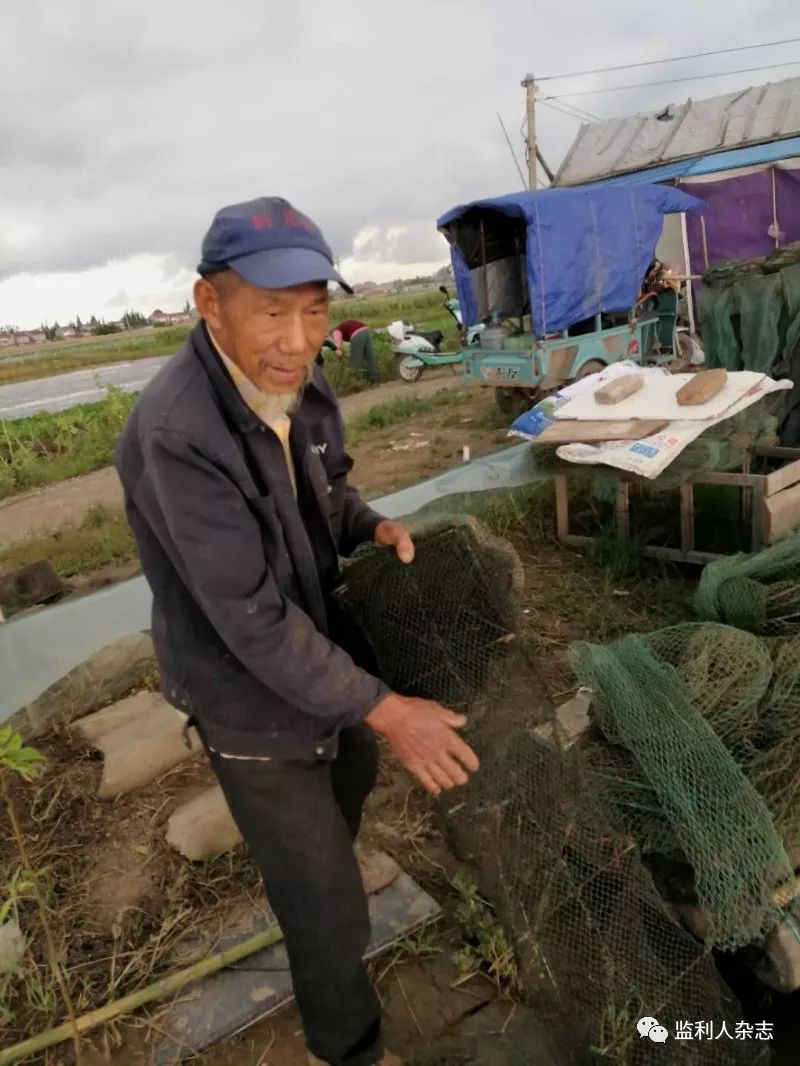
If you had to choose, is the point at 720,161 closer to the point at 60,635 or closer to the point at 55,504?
the point at 55,504

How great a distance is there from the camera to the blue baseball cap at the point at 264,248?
140cm

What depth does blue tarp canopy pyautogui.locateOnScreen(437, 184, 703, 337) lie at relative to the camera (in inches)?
358

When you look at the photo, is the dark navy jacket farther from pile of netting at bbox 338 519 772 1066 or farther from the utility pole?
the utility pole

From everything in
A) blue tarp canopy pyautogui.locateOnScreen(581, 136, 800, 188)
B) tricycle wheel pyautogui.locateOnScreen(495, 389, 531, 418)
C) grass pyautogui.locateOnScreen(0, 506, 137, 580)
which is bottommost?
grass pyautogui.locateOnScreen(0, 506, 137, 580)

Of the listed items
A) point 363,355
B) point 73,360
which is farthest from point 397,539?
point 73,360

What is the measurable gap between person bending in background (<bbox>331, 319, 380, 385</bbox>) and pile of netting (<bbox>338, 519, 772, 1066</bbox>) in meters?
14.2

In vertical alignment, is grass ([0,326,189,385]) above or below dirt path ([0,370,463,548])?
above

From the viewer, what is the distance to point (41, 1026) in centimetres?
225

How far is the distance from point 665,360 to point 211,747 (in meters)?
10.6

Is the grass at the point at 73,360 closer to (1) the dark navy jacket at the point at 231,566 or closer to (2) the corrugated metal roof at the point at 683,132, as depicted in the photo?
(2) the corrugated metal roof at the point at 683,132

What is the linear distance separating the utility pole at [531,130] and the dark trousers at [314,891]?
19143mm

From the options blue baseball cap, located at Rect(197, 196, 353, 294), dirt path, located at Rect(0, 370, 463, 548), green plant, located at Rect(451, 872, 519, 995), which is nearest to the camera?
blue baseball cap, located at Rect(197, 196, 353, 294)

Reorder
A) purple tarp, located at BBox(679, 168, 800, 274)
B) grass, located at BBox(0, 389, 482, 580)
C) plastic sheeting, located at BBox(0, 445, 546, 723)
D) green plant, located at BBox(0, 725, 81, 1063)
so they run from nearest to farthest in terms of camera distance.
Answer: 1. green plant, located at BBox(0, 725, 81, 1063)
2. plastic sheeting, located at BBox(0, 445, 546, 723)
3. grass, located at BBox(0, 389, 482, 580)
4. purple tarp, located at BBox(679, 168, 800, 274)

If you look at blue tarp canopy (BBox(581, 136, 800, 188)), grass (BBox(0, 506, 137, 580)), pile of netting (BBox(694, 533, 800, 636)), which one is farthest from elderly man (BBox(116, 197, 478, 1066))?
blue tarp canopy (BBox(581, 136, 800, 188))
